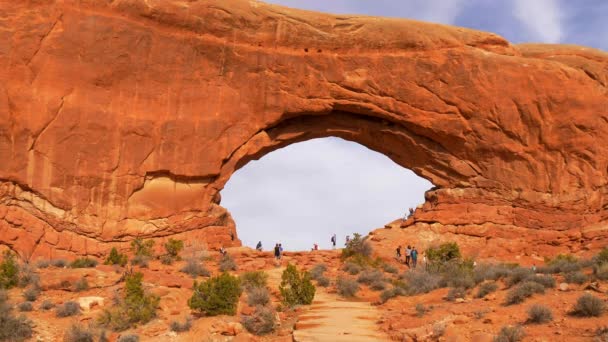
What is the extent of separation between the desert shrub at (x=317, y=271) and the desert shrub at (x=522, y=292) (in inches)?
309

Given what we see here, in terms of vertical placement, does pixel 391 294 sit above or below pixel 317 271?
below

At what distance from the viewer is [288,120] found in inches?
995

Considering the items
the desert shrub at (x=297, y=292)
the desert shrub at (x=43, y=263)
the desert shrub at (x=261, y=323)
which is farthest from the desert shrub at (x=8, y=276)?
the desert shrub at (x=261, y=323)

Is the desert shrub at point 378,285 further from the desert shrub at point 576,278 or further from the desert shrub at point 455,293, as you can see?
the desert shrub at point 576,278

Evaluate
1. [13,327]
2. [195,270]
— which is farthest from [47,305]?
[195,270]

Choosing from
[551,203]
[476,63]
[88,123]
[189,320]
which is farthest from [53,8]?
[551,203]

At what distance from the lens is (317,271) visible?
61.8 feet

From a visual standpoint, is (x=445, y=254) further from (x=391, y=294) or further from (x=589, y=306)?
(x=589, y=306)

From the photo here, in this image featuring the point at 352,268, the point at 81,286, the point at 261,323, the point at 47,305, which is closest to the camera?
the point at 261,323

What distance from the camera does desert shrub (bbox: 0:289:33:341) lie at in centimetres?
1080

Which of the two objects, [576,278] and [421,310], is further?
[576,278]

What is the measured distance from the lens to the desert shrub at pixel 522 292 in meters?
10.7

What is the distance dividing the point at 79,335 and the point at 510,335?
7.29 m

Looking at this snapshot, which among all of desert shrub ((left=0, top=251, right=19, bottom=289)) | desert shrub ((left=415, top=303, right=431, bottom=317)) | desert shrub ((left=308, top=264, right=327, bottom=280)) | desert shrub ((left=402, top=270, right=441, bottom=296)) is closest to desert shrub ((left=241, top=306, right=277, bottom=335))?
desert shrub ((left=415, top=303, right=431, bottom=317))
